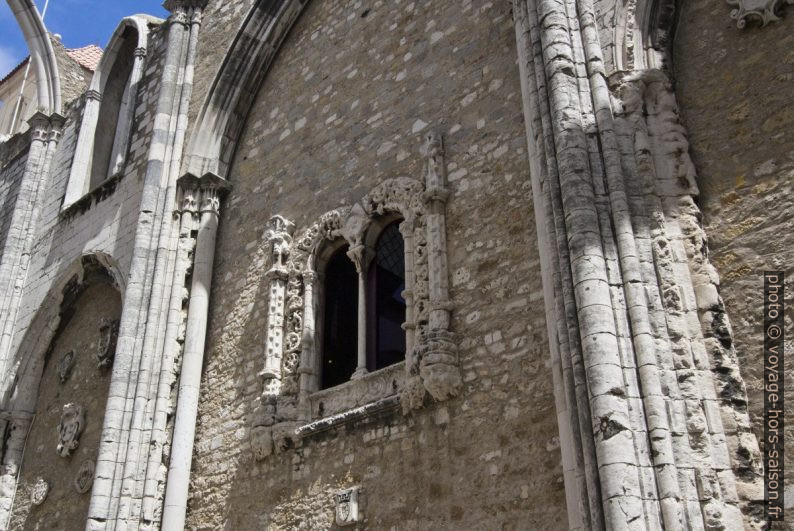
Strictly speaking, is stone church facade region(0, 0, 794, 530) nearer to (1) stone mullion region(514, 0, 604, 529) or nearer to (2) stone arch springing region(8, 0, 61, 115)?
(1) stone mullion region(514, 0, 604, 529)

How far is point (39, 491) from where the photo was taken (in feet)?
31.9

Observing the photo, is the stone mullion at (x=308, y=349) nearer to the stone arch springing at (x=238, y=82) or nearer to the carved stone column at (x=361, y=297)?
the carved stone column at (x=361, y=297)

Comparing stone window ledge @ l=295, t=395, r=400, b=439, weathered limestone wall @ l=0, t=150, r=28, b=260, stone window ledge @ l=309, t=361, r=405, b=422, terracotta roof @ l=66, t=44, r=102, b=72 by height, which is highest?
terracotta roof @ l=66, t=44, r=102, b=72

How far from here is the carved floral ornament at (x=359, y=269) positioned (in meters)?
6.46

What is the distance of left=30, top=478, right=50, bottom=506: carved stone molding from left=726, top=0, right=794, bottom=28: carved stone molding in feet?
27.3

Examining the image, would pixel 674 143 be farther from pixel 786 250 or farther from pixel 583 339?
pixel 583 339

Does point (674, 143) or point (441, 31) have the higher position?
point (441, 31)

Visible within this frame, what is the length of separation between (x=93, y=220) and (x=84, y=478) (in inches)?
134

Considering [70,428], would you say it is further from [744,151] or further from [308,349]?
[744,151]

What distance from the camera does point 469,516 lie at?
5832 millimetres

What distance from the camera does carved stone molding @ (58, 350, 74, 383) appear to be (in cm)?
1040

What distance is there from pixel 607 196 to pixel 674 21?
5.37 ft

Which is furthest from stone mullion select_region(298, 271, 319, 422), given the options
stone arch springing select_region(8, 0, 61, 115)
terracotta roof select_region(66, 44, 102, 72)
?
terracotta roof select_region(66, 44, 102, 72)

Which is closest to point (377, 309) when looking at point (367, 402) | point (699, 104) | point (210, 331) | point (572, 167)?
point (367, 402)
